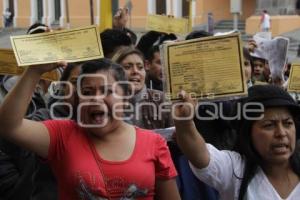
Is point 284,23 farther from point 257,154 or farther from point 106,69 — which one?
point 106,69

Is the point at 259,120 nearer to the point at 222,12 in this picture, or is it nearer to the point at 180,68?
the point at 180,68

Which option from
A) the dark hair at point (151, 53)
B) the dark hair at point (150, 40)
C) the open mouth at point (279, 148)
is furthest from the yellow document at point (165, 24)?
the open mouth at point (279, 148)

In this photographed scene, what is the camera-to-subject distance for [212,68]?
2.74 m

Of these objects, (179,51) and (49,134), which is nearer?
(49,134)

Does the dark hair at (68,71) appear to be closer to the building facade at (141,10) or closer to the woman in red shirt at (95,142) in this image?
the woman in red shirt at (95,142)

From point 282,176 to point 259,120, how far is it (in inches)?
10.2

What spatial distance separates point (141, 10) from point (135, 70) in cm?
2982

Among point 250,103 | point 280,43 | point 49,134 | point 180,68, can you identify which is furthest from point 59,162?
point 280,43

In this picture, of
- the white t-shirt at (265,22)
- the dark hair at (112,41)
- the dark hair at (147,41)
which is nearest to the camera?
the dark hair at (112,41)

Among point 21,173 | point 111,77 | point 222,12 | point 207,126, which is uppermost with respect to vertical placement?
point 222,12

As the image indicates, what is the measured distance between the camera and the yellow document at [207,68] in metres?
2.71

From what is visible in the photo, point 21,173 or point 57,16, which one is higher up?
point 57,16

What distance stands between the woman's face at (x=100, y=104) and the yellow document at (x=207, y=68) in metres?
0.27

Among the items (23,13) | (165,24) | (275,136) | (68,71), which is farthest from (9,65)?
(23,13)
